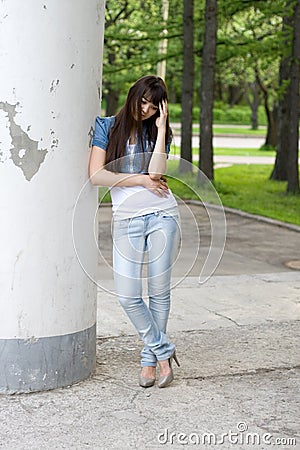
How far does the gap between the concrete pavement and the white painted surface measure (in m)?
0.48

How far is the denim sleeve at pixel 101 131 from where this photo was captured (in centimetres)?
549

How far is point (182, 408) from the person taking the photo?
5.24 meters

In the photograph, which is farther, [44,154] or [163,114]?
[163,114]

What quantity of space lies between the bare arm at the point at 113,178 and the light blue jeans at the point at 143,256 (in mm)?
149

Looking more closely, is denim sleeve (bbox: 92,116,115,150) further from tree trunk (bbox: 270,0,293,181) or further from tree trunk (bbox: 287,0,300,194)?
tree trunk (bbox: 270,0,293,181)

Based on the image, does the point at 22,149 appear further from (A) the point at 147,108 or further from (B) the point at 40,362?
(B) the point at 40,362

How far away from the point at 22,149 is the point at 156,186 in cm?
77

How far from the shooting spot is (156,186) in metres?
5.41

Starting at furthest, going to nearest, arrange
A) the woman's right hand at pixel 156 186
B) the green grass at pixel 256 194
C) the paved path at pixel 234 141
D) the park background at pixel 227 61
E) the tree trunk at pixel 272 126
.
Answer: the paved path at pixel 234 141 → the tree trunk at pixel 272 126 → the park background at pixel 227 61 → the green grass at pixel 256 194 → the woman's right hand at pixel 156 186

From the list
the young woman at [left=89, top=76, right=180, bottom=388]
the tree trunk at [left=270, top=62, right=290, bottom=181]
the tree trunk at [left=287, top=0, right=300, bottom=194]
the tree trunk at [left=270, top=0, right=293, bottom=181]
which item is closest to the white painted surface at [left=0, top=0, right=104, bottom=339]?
the young woman at [left=89, top=76, right=180, bottom=388]

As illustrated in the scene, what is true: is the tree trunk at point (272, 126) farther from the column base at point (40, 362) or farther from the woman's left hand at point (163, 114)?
the column base at point (40, 362)

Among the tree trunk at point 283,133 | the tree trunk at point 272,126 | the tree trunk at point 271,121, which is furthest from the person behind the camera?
the tree trunk at point 272,126

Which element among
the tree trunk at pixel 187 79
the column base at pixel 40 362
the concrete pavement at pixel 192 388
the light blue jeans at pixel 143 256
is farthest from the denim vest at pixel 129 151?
the tree trunk at pixel 187 79

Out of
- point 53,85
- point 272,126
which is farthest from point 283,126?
point 53,85
